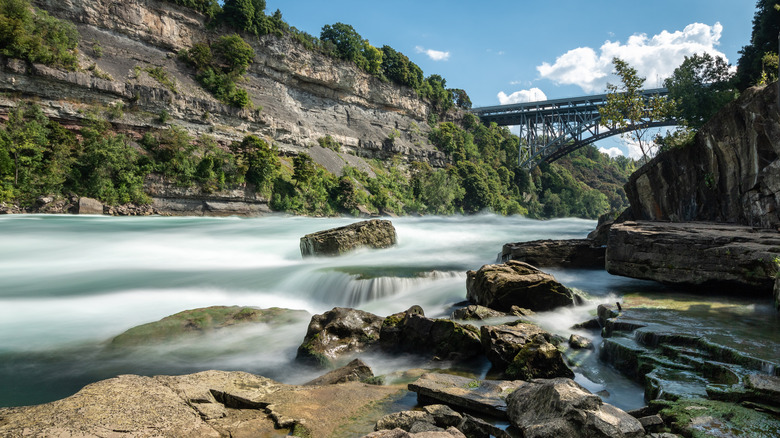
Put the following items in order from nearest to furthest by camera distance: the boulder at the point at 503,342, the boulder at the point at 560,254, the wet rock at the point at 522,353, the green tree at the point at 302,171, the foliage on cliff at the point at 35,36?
the wet rock at the point at 522,353 → the boulder at the point at 503,342 → the boulder at the point at 560,254 → the foliage on cliff at the point at 35,36 → the green tree at the point at 302,171

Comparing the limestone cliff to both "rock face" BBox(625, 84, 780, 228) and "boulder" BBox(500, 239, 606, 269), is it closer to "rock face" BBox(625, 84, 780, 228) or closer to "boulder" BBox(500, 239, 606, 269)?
"boulder" BBox(500, 239, 606, 269)

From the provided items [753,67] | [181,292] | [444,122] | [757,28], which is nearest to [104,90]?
[181,292]

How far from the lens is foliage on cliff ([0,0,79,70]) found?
1068 inches

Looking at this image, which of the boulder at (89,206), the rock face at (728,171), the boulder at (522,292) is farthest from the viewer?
the boulder at (89,206)

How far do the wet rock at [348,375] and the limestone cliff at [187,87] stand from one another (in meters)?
33.9

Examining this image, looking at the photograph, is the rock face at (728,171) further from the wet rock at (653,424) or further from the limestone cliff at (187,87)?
the limestone cliff at (187,87)

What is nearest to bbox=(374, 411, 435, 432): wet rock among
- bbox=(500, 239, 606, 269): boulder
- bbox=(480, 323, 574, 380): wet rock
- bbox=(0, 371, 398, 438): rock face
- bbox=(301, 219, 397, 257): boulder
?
bbox=(0, 371, 398, 438): rock face

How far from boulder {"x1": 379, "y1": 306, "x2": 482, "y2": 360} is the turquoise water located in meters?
0.38

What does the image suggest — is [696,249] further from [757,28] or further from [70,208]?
[70,208]

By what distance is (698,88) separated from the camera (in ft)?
75.5

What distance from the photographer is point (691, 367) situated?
14.3ft

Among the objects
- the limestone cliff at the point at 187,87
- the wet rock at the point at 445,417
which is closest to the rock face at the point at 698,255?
the wet rock at the point at 445,417

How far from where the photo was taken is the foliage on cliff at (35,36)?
2712 centimetres

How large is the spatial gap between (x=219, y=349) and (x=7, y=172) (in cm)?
2815
